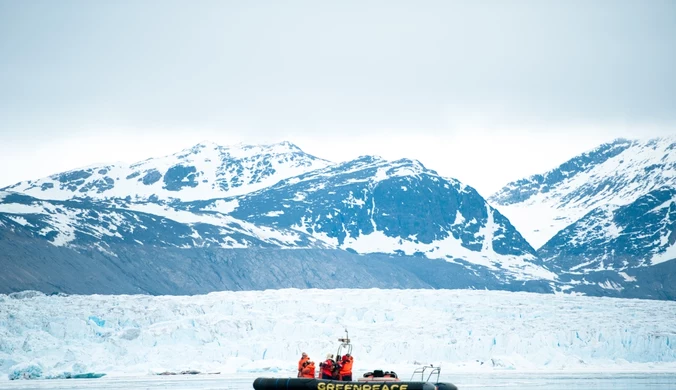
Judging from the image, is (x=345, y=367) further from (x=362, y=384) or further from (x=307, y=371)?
(x=362, y=384)

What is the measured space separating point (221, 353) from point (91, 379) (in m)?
13.0

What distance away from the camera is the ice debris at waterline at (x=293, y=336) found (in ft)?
290

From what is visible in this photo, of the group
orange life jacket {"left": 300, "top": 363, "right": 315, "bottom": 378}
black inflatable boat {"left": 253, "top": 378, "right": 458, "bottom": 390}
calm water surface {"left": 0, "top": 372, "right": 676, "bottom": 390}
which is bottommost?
calm water surface {"left": 0, "top": 372, "right": 676, "bottom": 390}

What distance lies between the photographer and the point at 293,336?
96125 mm

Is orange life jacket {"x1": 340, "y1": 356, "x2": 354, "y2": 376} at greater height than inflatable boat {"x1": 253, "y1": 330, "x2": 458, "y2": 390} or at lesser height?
greater

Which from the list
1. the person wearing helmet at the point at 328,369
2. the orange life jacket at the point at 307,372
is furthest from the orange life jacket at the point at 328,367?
the orange life jacket at the point at 307,372

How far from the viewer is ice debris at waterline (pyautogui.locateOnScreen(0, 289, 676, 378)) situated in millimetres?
88375

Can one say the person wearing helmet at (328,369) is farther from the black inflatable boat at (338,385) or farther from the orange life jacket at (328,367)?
the black inflatable boat at (338,385)

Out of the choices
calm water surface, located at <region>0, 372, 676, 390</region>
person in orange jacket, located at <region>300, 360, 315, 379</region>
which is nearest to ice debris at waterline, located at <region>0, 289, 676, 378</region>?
calm water surface, located at <region>0, 372, 676, 390</region>

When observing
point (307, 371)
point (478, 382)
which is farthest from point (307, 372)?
point (478, 382)

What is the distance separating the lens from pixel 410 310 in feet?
352

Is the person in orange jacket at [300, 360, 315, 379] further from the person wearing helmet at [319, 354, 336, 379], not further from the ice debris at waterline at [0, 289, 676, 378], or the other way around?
the ice debris at waterline at [0, 289, 676, 378]

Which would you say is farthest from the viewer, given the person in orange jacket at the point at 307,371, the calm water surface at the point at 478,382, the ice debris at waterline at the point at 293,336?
the ice debris at waterline at the point at 293,336

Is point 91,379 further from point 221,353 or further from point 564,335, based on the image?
point 564,335
